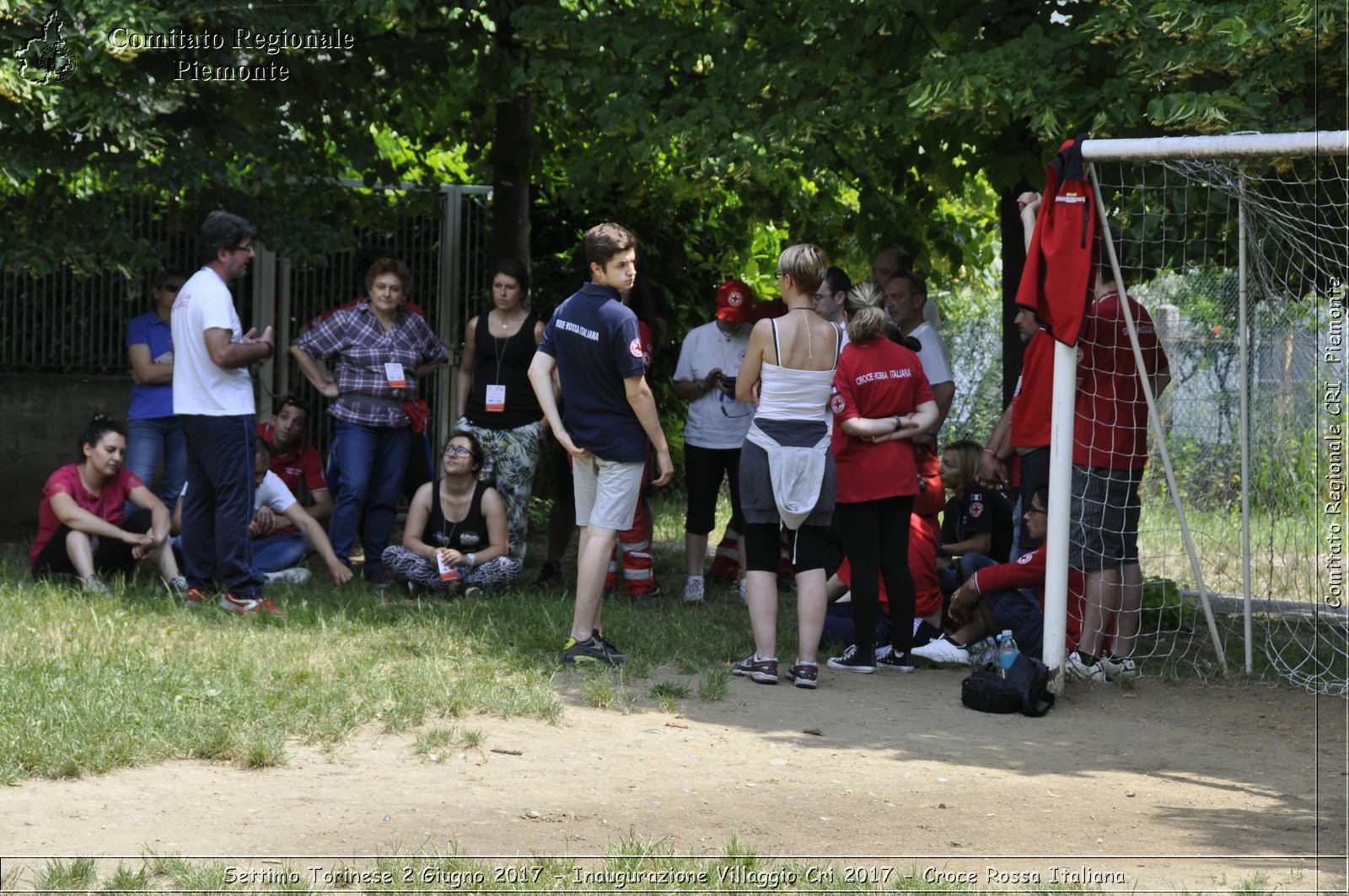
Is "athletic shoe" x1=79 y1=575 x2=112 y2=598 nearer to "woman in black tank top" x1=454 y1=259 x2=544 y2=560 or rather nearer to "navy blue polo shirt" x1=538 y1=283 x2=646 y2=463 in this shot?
"woman in black tank top" x1=454 y1=259 x2=544 y2=560

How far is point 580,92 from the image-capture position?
8.24m

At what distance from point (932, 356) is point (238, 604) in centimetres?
385

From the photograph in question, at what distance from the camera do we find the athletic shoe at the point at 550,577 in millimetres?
8453

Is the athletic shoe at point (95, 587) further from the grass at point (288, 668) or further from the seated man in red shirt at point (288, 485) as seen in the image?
the seated man in red shirt at point (288, 485)

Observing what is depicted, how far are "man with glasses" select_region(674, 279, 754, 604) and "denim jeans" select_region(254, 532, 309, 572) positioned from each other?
2379mm

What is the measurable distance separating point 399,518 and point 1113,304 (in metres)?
6.98

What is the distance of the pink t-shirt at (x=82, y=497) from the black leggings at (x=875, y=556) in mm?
4081

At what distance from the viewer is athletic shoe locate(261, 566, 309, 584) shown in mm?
8242

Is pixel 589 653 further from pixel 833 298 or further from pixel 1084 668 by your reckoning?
pixel 833 298

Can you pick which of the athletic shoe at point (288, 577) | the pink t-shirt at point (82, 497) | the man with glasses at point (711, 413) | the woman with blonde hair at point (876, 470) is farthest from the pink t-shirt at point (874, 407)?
the pink t-shirt at point (82, 497)

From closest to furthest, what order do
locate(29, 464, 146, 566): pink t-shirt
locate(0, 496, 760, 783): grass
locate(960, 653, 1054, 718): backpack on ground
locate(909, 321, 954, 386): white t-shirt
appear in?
locate(0, 496, 760, 783): grass, locate(960, 653, 1054, 718): backpack on ground, locate(909, 321, 954, 386): white t-shirt, locate(29, 464, 146, 566): pink t-shirt

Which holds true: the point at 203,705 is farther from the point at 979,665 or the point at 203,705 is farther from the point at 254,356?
the point at 979,665

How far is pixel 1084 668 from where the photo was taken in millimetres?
6480

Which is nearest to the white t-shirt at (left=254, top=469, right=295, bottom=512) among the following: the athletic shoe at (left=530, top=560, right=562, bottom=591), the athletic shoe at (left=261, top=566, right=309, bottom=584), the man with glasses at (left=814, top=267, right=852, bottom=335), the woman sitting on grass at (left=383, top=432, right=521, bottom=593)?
the athletic shoe at (left=261, top=566, right=309, bottom=584)
